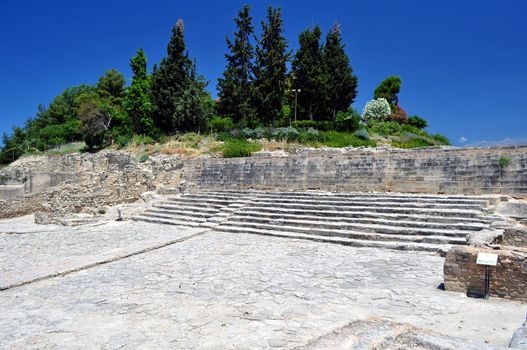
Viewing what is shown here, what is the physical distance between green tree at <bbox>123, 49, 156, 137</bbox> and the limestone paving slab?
50.9ft

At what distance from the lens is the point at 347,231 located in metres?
9.18

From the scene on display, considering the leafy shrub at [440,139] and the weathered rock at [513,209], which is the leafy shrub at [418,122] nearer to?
the leafy shrub at [440,139]

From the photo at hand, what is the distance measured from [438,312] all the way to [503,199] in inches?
245

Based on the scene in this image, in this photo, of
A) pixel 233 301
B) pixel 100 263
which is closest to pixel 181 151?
pixel 100 263

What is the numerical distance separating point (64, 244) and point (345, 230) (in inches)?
268

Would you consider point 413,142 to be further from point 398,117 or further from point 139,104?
point 139,104

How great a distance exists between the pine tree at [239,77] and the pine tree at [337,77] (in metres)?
5.67

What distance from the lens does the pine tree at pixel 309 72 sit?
2767 centimetres

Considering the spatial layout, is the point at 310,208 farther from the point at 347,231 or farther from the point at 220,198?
the point at 220,198

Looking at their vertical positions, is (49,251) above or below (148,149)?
below

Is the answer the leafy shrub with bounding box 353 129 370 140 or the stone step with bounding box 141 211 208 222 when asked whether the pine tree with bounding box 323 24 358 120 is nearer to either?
the leafy shrub with bounding box 353 129 370 140

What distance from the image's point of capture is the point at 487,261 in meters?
4.68

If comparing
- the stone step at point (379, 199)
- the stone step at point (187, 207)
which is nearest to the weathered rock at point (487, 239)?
the stone step at point (379, 199)

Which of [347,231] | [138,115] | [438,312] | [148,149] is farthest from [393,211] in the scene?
[138,115]
